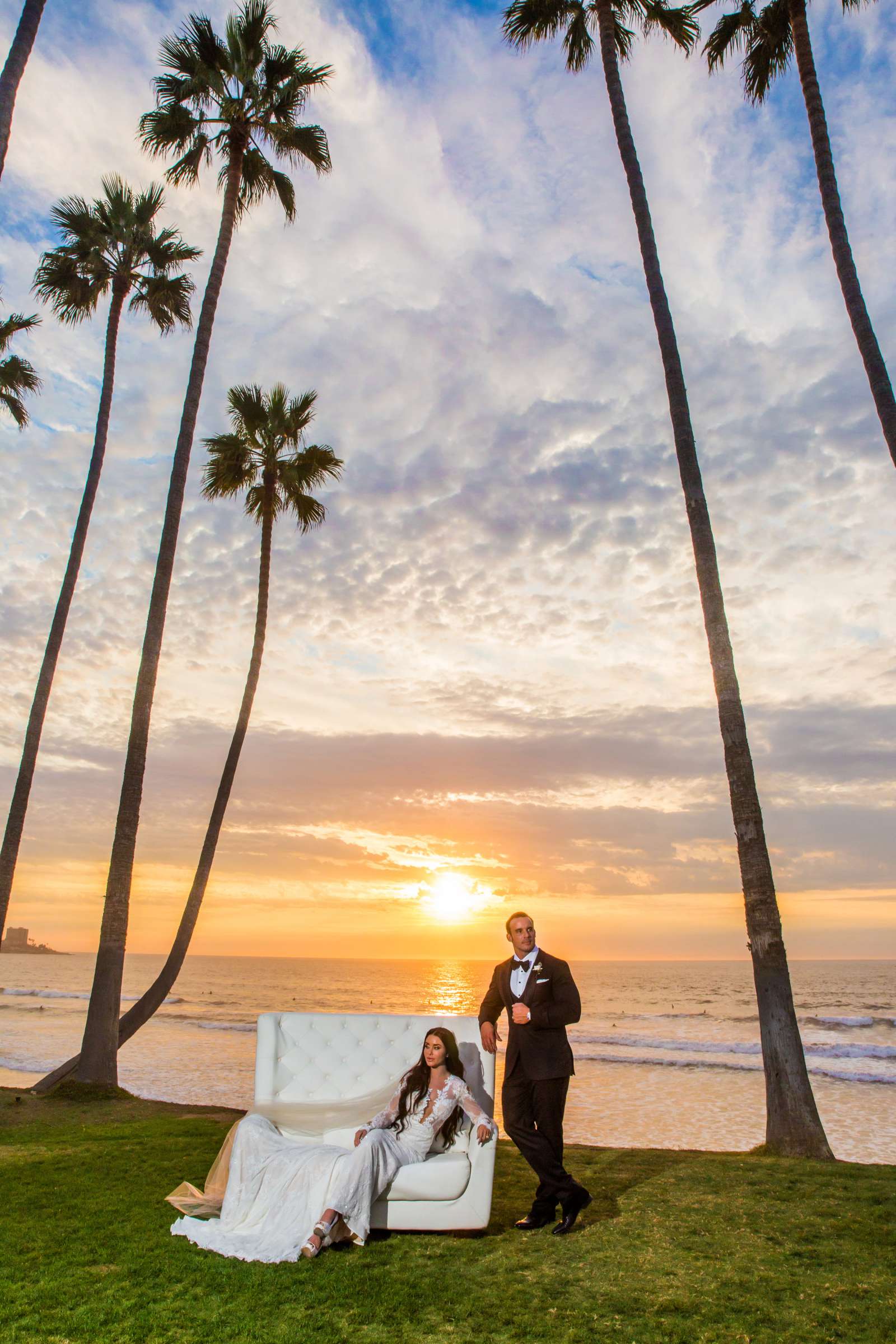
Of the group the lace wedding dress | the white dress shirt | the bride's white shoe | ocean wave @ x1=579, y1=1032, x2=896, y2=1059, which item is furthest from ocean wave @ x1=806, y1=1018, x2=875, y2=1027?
the bride's white shoe

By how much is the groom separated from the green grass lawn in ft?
0.78

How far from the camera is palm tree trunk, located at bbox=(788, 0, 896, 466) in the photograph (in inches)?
319

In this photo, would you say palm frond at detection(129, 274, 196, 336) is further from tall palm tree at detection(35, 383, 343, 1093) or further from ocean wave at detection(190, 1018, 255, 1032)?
ocean wave at detection(190, 1018, 255, 1032)

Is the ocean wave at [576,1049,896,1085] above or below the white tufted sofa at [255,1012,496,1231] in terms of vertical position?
below

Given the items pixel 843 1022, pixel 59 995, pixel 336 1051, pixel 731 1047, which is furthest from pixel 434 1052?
pixel 59 995

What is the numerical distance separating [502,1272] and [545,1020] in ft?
4.26

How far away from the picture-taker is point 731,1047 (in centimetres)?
2677

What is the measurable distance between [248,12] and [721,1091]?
21513mm

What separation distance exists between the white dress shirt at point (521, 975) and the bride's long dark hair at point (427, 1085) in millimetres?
543

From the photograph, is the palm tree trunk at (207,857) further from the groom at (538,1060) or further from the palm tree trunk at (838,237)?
the palm tree trunk at (838,237)

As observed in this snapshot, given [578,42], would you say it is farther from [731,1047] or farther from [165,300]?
[731,1047]

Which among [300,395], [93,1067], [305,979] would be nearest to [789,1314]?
[93,1067]

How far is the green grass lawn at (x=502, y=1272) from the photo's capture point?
3344 millimetres

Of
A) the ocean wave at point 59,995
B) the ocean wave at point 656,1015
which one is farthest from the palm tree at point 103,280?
the ocean wave at point 59,995
